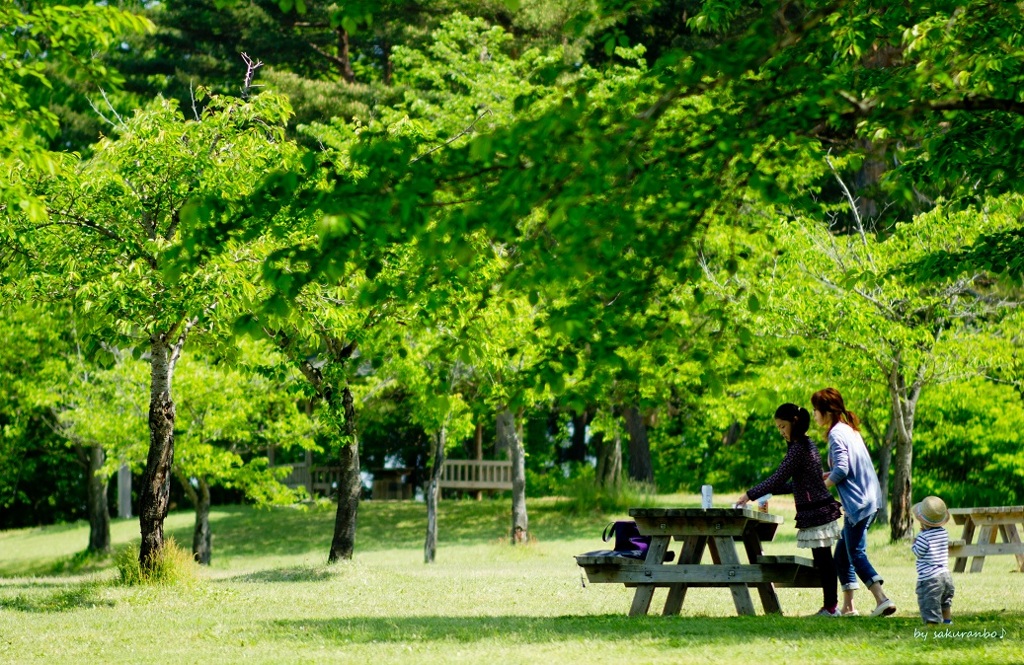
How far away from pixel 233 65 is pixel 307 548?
13.5m

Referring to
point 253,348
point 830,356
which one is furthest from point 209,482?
point 830,356

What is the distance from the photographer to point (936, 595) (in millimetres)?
8438

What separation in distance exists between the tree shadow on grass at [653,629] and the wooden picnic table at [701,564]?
0.97 ft

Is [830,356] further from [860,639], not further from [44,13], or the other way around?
[44,13]

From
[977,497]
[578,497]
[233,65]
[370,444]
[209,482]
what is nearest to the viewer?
[209,482]

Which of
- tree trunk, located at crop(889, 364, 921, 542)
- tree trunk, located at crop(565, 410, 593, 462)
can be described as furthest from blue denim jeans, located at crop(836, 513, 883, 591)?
tree trunk, located at crop(565, 410, 593, 462)

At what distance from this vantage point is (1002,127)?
27.0 feet

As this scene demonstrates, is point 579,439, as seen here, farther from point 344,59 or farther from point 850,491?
point 850,491

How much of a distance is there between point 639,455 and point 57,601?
897 inches

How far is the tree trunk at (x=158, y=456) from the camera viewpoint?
14.5 metres

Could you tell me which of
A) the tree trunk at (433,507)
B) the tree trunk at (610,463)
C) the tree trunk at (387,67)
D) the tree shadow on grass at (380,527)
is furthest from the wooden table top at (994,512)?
the tree trunk at (387,67)

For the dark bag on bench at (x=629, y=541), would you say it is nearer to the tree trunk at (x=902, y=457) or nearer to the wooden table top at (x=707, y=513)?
the wooden table top at (x=707, y=513)

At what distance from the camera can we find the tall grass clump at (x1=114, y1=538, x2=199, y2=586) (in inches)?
555

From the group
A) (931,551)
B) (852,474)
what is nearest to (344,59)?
(852,474)
